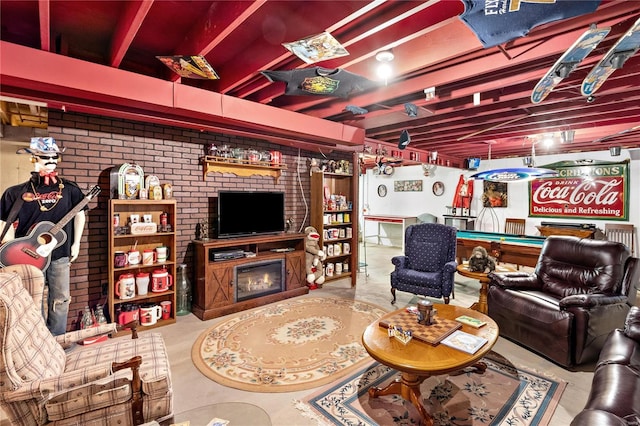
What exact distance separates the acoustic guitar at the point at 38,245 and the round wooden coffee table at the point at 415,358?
295 cm

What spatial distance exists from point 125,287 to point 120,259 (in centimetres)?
31

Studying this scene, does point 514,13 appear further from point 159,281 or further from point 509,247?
point 509,247

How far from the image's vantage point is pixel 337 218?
559 centimetres

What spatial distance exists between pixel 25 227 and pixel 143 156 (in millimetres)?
1333

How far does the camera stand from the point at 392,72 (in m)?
2.60

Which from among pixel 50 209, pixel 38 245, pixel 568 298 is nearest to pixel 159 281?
pixel 38 245

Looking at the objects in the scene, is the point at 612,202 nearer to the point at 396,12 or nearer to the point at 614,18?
the point at 614,18

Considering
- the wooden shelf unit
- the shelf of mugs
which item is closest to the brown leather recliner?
the shelf of mugs

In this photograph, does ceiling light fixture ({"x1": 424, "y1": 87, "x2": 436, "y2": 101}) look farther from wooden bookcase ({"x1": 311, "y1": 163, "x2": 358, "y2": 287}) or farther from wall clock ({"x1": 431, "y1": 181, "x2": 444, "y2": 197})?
wall clock ({"x1": 431, "y1": 181, "x2": 444, "y2": 197})

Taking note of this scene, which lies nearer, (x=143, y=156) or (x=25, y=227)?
(x=25, y=227)

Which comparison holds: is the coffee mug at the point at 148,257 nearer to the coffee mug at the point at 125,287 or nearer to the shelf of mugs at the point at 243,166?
the coffee mug at the point at 125,287

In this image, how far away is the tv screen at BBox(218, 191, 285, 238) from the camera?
415 cm

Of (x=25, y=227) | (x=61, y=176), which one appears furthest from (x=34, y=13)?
(x=25, y=227)

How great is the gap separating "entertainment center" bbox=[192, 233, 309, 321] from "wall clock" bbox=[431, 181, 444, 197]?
574 cm
